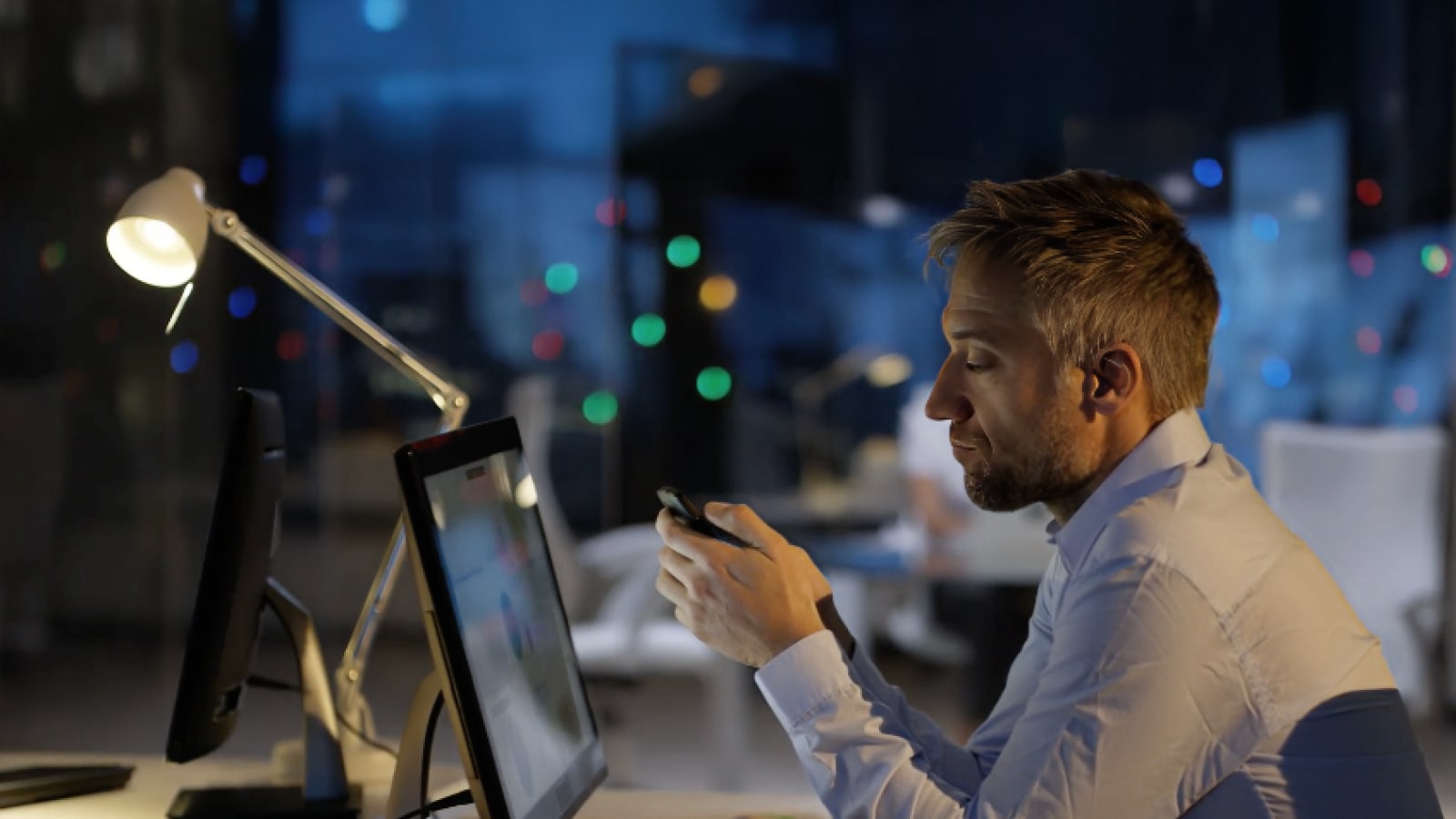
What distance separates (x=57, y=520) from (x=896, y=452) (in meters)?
2.91

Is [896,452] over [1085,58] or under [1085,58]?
under

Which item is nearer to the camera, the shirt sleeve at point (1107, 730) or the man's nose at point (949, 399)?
the shirt sleeve at point (1107, 730)

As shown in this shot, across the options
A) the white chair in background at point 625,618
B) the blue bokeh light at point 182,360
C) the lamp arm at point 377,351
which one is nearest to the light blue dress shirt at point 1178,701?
the lamp arm at point 377,351

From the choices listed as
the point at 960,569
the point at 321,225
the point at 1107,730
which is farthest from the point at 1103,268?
the point at 321,225

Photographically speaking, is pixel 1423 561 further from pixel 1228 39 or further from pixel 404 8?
pixel 404 8

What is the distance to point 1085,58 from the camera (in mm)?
4484

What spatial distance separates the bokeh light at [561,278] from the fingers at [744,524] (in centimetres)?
355

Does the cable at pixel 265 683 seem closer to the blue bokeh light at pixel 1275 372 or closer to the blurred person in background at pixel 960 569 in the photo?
the blurred person in background at pixel 960 569

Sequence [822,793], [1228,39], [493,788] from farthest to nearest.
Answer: [1228,39] → [822,793] → [493,788]

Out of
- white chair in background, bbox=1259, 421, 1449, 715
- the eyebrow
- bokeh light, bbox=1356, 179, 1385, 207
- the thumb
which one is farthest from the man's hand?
bokeh light, bbox=1356, 179, 1385, 207

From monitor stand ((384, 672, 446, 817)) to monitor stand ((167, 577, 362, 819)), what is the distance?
0.21 m

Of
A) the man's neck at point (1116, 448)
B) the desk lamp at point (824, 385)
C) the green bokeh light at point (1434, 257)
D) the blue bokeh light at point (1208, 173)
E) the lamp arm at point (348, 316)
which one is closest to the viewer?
the man's neck at point (1116, 448)

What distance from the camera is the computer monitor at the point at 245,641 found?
1.32 metres

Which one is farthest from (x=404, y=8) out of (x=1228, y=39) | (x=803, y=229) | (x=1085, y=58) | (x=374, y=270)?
(x=1228, y=39)
